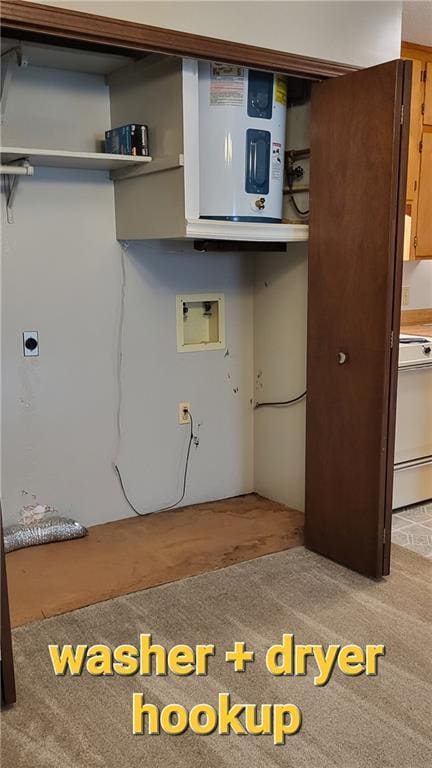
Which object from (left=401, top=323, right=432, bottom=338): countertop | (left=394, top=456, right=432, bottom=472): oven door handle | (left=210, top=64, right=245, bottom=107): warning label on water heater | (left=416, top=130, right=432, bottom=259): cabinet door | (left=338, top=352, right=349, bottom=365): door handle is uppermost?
(left=210, top=64, right=245, bottom=107): warning label on water heater

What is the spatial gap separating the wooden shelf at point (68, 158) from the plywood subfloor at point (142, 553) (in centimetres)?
161

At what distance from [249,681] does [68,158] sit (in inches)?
77.3

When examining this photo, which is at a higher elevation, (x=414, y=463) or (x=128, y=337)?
(x=128, y=337)

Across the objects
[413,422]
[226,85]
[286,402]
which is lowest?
[413,422]

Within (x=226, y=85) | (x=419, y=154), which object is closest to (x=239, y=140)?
(x=226, y=85)

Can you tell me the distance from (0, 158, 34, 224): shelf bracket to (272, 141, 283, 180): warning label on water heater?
939mm

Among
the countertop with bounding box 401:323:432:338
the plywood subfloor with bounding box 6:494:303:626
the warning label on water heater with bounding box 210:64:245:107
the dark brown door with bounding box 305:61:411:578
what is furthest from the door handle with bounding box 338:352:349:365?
the countertop with bounding box 401:323:432:338

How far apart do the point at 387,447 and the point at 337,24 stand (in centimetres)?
161

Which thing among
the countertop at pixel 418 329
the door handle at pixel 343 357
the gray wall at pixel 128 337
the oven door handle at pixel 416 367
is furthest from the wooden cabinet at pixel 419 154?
the door handle at pixel 343 357

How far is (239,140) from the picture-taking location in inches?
105

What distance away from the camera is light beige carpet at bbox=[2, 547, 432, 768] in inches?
73.2

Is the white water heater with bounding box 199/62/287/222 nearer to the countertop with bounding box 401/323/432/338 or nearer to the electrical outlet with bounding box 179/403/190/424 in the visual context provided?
the electrical outlet with bounding box 179/403/190/424

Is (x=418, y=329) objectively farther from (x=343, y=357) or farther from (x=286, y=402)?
(x=343, y=357)

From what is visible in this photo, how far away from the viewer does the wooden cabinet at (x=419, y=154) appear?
12.3ft
